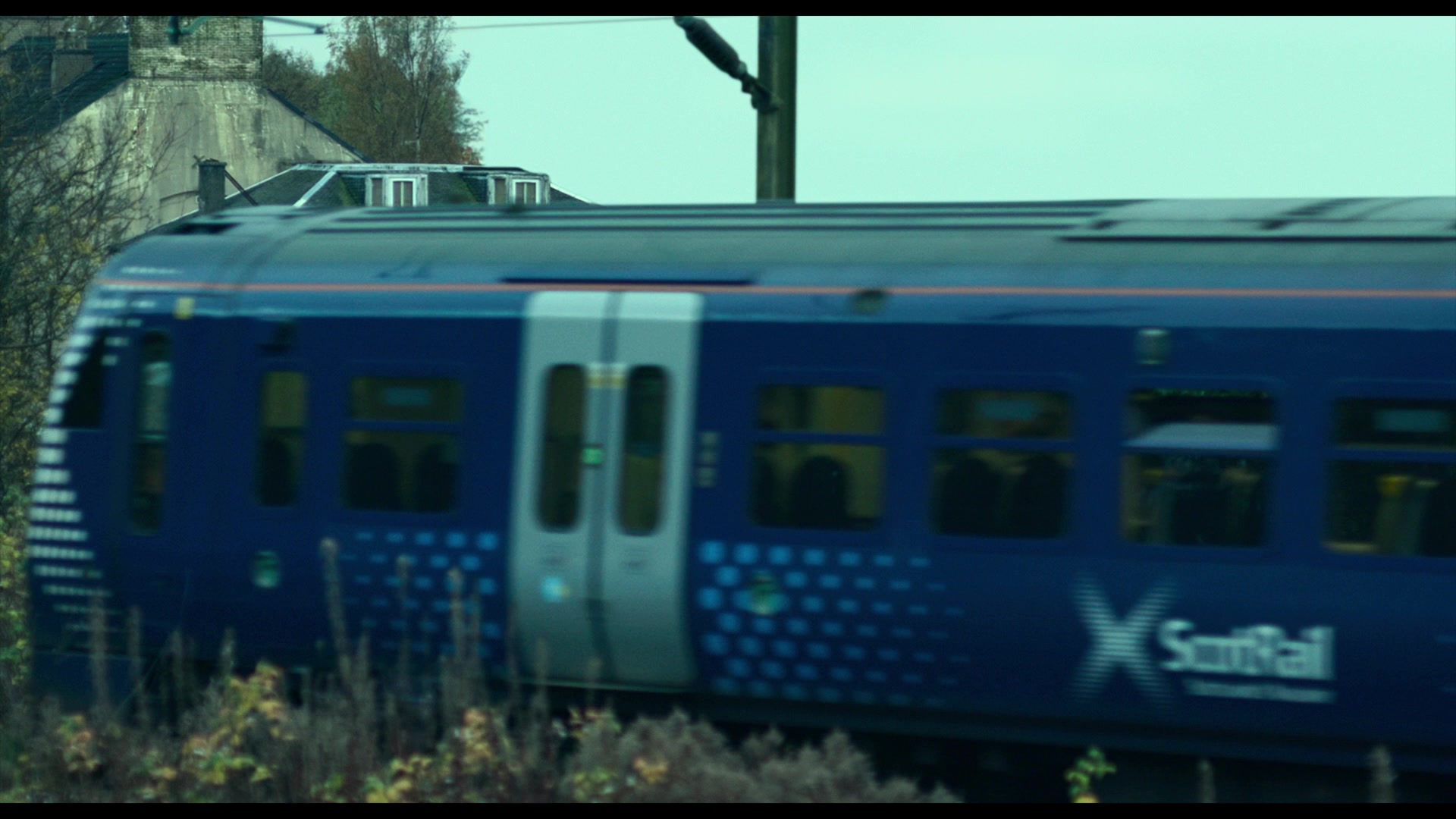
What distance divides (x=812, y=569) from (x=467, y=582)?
180 centimetres

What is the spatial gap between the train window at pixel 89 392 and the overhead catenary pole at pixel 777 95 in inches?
204

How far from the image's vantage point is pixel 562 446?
936cm

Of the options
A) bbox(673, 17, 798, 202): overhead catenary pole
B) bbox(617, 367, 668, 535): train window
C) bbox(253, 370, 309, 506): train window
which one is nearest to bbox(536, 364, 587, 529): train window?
bbox(617, 367, 668, 535): train window

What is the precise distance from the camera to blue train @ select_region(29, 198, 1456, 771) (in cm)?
813

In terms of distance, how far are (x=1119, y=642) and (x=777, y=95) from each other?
21.5ft

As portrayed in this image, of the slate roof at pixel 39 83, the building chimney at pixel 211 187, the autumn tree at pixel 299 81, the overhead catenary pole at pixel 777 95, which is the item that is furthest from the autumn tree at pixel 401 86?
the overhead catenary pole at pixel 777 95

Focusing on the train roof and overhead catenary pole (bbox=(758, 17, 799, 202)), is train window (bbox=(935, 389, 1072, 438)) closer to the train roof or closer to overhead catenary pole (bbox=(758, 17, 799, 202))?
the train roof

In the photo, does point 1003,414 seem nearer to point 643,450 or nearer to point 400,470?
point 643,450

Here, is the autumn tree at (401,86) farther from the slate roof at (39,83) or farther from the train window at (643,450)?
the train window at (643,450)

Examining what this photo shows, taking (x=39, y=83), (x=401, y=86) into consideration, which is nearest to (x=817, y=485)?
(x=39, y=83)

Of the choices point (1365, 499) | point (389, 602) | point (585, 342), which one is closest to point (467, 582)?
point (389, 602)

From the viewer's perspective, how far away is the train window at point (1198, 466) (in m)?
8.22

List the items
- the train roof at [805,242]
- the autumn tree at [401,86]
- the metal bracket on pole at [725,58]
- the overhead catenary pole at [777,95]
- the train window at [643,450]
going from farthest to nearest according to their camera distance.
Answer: the autumn tree at [401,86] → the overhead catenary pole at [777,95] → the metal bracket on pole at [725,58] → the train window at [643,450] → the train roof at [805,242]
